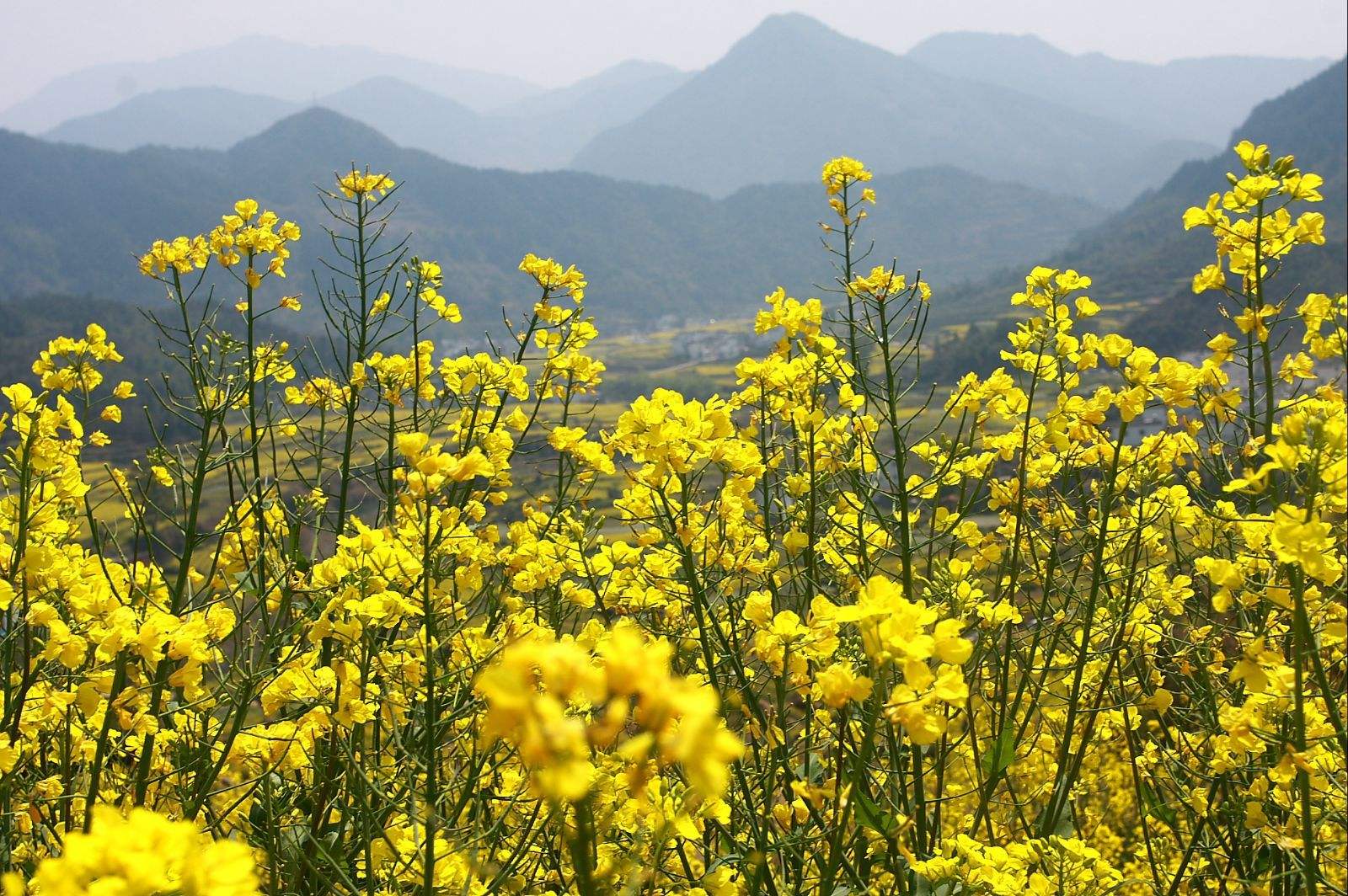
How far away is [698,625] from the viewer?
2729mm

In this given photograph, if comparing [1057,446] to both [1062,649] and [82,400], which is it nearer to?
[1062,649]

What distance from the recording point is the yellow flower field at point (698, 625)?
2117 millimetres

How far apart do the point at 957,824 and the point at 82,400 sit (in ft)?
25.6

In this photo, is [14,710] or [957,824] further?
[957,824]

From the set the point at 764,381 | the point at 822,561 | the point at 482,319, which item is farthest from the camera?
the point at 482,319

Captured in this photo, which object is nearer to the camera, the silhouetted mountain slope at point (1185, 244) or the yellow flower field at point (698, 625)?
the yellow flower field at point (698, 625)

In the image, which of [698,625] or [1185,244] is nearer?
[698,625]

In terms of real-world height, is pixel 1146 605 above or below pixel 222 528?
below

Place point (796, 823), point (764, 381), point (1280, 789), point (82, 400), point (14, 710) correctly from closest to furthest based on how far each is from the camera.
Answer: point (14, 710) < point (1280, 789) < point (796, 823) < point (764, 381) < point (82, 400)

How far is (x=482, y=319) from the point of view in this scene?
175m

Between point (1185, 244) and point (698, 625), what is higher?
point (1185, 244)

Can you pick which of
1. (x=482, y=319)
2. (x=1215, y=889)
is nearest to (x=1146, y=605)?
(x=1215, y=889)

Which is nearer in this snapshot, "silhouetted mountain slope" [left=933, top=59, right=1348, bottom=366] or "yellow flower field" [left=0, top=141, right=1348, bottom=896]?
"yellow flower field" [left=0, top=141, right=1348, bottom=896]

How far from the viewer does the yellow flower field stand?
Answer: 2117mm
